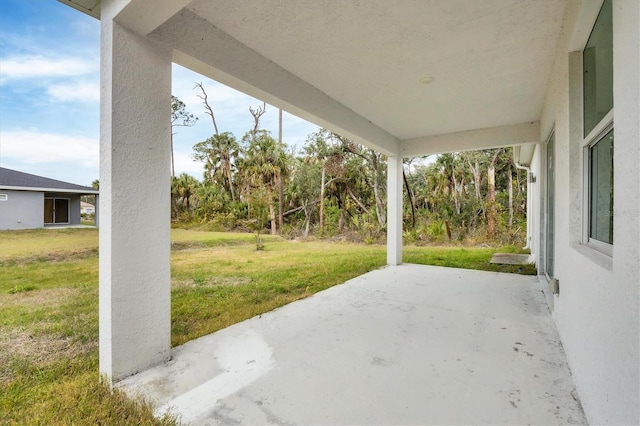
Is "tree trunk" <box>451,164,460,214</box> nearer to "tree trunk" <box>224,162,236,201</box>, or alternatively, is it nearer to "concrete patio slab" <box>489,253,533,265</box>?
"concrete patio slab" <box>489,253,533,265</box>

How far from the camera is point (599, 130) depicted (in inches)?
68.1

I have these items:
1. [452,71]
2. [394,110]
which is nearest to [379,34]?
[452,71]

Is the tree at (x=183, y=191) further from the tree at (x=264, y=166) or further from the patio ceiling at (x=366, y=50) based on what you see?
the patio ceiling at (x=366, y=50)

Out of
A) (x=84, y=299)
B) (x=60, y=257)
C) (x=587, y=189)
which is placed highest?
(x=587, y=189)

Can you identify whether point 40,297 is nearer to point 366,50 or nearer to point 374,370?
point 374,370

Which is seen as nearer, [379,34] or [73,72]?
[379,34]

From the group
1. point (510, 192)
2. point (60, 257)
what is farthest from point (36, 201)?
point (510, 192)

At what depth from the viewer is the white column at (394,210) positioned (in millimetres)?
6418

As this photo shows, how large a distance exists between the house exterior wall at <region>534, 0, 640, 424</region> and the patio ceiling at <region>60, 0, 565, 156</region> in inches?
25.2

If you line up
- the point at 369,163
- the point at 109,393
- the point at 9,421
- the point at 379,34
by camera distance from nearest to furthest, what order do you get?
the point at 9,421 < the point at 109,393 < the point at 379,34 < the point at 369,163

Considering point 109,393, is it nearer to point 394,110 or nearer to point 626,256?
point 626,256

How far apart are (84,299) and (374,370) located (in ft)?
13.1

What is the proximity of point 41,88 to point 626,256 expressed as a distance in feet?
21.9

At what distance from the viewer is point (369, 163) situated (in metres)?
13.3
